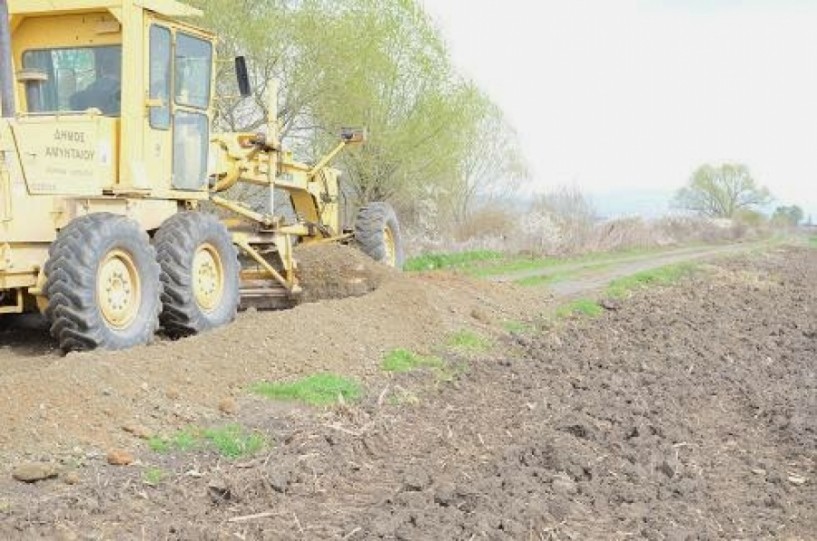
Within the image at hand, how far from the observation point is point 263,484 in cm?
577

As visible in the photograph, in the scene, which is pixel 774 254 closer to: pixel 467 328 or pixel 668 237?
pixel 668 237

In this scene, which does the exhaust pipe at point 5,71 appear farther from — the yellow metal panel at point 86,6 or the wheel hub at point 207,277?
the wheel hub at point 207,277

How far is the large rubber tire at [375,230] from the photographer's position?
49.6 ft

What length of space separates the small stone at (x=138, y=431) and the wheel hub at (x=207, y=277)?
3562 mm

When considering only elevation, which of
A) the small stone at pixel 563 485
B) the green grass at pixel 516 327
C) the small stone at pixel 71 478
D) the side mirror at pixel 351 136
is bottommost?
the small stone at pixel 563 485

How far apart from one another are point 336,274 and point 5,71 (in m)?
5.30

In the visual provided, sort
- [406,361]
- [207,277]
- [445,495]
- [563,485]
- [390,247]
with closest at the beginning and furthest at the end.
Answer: [445,495] < [563,485] < [406,361] < [207,277] < [390,247]

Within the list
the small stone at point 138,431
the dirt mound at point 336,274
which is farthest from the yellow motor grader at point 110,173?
the small stone at point 138,431

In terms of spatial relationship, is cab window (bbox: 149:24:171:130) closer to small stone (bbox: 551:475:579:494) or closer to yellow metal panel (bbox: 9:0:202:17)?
yellow metal panel (bbox: 9:0:202:17)

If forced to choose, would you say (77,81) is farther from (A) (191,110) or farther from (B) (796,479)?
(B) (796,479)

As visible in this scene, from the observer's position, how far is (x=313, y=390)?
814 centimetres

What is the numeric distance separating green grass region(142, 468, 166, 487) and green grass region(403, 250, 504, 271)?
611 inches

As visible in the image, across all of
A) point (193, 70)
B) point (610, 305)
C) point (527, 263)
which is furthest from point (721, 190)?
point (193, 70)

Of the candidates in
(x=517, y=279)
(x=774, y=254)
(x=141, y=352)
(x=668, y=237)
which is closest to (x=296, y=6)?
(x=517, y=279)
